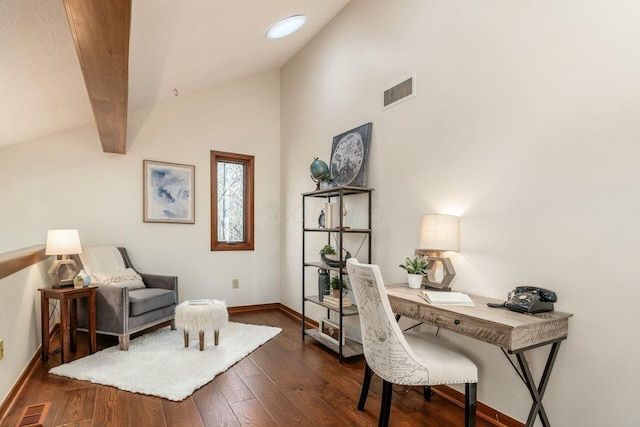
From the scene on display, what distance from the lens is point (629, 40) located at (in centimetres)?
160

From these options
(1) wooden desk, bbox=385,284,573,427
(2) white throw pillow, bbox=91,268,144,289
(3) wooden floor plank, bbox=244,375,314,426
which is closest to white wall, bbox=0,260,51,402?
(2) white throw pillow, bbox=91,268,144,289

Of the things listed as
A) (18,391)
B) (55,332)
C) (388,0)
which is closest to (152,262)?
(55,332)

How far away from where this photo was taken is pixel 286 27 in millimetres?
3678

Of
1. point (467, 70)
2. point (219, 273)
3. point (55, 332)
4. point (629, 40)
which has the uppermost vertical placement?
point (467, 70)

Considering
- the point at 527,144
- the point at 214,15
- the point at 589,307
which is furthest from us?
the point at 214,15

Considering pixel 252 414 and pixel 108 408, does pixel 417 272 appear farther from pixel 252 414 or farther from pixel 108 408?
pixel 108 408

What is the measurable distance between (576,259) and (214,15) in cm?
299

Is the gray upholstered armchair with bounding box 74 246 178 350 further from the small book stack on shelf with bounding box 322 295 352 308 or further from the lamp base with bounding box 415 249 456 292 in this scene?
the lamp base with bounding box 415 249 456 292

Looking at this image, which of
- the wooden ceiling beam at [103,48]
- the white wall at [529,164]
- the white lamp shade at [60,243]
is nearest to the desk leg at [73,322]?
the white lamp shade at [60,243]

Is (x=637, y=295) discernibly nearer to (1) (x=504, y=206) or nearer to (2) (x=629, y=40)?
(1) (x=504, y=206)

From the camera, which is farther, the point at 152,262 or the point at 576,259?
the point at 152,262

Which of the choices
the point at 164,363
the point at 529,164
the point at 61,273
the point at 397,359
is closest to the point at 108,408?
the point at 164,363

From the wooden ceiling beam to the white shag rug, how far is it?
2.02 metres

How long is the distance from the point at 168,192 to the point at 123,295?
1.58 m
